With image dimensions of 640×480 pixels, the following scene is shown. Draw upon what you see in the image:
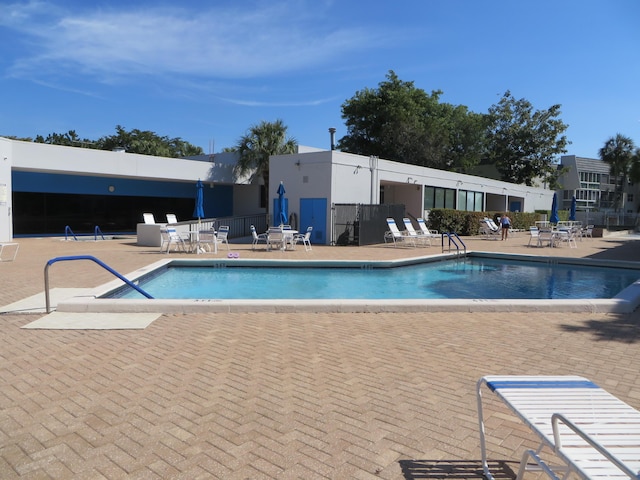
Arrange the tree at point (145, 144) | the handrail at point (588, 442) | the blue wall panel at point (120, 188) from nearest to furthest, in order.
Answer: the handrail at point (588, 442), the blue wall panel at point (120, 188), the tree at point (145, 144)

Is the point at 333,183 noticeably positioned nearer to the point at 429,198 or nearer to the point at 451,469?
the point at 429,198

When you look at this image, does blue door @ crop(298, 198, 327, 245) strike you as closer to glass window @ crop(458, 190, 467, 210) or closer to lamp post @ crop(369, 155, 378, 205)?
lamp post @ crop(369, 155, 378, 205)

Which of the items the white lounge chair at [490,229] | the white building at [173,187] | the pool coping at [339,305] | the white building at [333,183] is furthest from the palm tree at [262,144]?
the pool coping at [339,305]

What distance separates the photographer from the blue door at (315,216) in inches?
708

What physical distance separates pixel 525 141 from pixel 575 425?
47542mm

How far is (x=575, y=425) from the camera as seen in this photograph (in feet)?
5.75

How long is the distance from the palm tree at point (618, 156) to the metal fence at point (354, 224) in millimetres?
53807

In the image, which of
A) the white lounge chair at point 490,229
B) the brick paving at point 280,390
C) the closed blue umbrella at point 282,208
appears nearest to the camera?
the brick paving at point 280,390

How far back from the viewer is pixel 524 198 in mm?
36594

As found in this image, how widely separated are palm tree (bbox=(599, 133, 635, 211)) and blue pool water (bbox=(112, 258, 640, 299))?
2186 inches

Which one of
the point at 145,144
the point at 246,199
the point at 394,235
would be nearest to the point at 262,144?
the point at 246,199

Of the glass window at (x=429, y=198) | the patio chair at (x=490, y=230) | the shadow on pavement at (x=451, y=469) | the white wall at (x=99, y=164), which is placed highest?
the white wall at (x=99, y=164)

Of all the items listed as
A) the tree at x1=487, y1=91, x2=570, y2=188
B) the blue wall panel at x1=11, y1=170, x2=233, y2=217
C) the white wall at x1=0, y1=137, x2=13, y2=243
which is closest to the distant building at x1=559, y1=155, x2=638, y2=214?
the tree at x1=487, y1=91, x2=570, y2=188

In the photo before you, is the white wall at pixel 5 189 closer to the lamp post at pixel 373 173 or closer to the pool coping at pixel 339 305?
the pool coping at pixel 339 305
